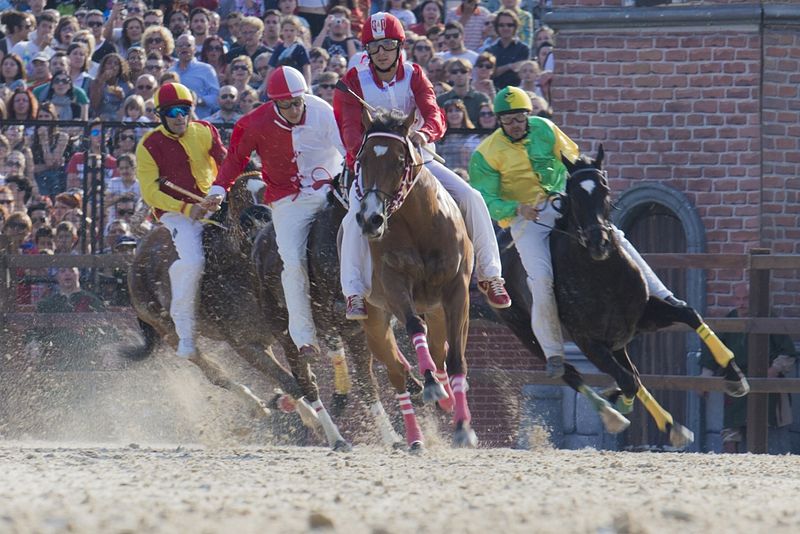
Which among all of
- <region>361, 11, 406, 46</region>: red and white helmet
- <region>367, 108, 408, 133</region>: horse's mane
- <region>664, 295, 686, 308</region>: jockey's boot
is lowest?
<region>664, 295, 686, 308</region>: jockey's boot

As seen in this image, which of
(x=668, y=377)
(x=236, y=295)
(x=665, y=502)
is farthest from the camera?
(x=668, y=377)

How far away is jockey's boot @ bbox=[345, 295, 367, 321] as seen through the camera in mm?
9227

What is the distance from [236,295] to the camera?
11.2 meters

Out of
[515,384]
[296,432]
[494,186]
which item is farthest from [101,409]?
[494,186]

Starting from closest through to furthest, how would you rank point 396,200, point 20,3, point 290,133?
point 396,200
point 290,133
point 20,3

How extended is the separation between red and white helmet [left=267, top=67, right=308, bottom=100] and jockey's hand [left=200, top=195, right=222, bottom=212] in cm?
81

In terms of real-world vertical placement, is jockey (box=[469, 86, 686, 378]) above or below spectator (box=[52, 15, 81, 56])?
below

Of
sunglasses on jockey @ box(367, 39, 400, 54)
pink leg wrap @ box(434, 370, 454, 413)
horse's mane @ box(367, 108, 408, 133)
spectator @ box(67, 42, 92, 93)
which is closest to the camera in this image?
horse's mane @ box(367, 108, 408, 133)

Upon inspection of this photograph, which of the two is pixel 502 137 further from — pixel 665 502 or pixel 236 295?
pixel 665 502

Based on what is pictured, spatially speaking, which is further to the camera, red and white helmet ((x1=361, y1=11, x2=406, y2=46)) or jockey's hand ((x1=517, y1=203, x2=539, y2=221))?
jockey's hand ((x1=517, y1=203, x2=539, y2=221))

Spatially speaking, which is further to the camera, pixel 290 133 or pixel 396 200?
pixel 290 133

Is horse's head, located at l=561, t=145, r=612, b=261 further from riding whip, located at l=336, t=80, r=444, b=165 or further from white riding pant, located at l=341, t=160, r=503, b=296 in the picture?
riding whip, located at l=336, t=80, r=444, b=165

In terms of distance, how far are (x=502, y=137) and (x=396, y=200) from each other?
233cm

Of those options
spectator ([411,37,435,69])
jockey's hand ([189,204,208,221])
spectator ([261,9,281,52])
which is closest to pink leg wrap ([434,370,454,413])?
jockey's hand ([189,204,208,221])
